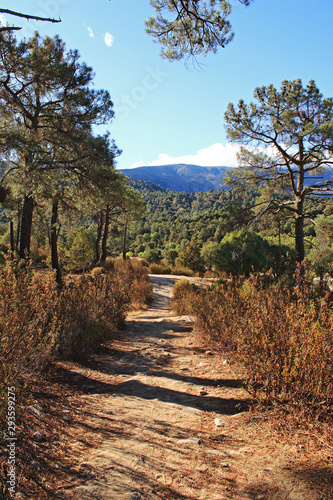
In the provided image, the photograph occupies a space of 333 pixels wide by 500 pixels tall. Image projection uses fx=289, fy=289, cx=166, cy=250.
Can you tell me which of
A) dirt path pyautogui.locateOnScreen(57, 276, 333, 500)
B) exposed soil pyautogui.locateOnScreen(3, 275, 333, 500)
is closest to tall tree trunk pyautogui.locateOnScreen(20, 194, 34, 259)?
dirt path pyautogui.locateOnScreen(57, 276, 333, 500)

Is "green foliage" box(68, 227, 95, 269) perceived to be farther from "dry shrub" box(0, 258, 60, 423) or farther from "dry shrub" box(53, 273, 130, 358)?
"dry shrub" box(0, 258, 60, 423)

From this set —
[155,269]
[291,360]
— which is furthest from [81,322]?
[155,269]

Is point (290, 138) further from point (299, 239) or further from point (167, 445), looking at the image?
point (167, 445)

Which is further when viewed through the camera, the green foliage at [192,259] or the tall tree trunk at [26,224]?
the green foliage at [192,259]

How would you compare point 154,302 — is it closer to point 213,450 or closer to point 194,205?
point 213,450

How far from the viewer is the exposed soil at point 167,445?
5.54 feet

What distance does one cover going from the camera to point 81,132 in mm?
10297

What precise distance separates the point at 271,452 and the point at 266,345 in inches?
34.0

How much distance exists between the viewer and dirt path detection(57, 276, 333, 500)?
5.54 ft

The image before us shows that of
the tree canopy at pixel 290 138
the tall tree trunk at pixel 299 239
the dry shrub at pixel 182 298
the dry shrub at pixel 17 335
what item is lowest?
the dry shrub at pixel 182 298

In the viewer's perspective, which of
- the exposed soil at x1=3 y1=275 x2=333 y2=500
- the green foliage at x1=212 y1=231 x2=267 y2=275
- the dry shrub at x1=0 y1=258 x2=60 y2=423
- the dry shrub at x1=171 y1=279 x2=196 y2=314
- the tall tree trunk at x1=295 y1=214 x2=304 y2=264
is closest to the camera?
the exposed soil at x1=3 y1=275 x2=333 y2=500

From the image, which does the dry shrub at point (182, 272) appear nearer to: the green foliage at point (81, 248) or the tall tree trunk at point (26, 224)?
the green foliage at point (81, 248)

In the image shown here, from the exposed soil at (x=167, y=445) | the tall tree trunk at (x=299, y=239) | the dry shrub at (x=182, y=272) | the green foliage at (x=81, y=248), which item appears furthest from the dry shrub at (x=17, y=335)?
the dry shrub at (x=182, y=272)

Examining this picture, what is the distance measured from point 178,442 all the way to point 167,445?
0.10m
